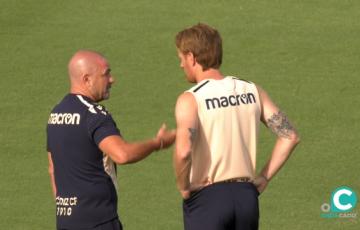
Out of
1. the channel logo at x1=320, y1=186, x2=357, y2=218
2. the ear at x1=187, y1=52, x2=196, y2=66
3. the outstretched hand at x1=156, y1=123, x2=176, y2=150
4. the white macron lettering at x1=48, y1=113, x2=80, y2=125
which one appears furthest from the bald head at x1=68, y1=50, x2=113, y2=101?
the channel logo at x1=320, y1=186, x2=357, y2=218

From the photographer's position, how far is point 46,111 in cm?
1414

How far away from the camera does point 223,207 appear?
24.2ft

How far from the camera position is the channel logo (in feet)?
38.9

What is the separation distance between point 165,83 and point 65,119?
22.5 feet

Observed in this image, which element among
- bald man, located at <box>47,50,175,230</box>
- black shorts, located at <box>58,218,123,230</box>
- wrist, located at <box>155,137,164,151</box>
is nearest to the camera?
wrist, located at <box>155,137,164,151</box>

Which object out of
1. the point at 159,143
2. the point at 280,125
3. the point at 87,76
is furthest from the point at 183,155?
the point at 87,76

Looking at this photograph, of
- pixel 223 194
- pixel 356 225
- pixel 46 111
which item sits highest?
pixel 223 194

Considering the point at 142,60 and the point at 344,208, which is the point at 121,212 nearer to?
the point at 344,208

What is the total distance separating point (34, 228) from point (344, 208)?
3367 mm

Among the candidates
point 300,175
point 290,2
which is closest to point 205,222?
point 300,175

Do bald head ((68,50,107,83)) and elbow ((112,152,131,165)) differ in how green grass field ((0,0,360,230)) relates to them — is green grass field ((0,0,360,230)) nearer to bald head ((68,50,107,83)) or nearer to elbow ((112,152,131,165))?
bald head ((68,50,107,83))

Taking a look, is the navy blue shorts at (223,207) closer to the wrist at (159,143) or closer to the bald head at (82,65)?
the wrist at (159,143)

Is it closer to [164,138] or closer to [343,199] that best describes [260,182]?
[164,138]

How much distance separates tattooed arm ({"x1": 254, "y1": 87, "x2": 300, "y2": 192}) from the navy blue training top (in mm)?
1122
